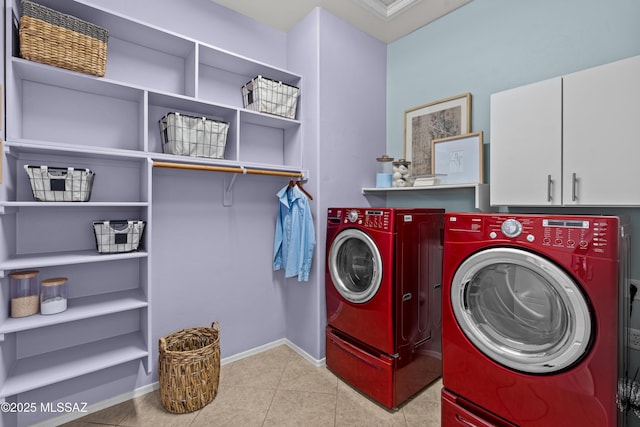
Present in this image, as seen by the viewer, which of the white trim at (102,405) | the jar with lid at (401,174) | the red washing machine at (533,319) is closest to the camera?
the red washing machine at (533,319)

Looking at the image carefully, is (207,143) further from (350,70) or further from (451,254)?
(451,254)

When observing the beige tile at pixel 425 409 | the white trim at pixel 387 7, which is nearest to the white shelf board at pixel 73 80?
the white trim at pixel 387 7

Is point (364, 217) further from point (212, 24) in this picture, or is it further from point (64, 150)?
point (212, 24)

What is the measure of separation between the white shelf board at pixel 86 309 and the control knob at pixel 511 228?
1.96m

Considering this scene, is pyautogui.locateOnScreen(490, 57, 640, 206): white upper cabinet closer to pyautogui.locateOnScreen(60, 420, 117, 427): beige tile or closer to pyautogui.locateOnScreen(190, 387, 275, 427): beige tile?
pyautogui.locateOnScreen(190, 387, 275, 427): beige tile

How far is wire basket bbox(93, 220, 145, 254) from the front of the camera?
1666 mm

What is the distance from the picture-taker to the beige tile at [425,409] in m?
1.82

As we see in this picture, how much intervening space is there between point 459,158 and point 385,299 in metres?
1.24

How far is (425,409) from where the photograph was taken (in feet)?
6.36

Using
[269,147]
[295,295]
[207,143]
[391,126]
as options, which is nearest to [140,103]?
[207,143]

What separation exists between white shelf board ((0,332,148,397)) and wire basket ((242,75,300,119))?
182cm

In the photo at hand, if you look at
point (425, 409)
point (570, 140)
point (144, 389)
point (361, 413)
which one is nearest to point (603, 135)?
point (570, 140)

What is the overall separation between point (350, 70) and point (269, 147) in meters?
0.98

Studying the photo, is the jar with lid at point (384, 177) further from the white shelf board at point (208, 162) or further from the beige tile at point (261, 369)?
the beige tile at point (261, 369)
